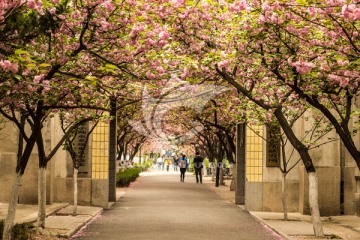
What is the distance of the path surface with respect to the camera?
14984 mm

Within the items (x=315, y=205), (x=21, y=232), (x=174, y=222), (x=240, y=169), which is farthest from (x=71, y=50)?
(x=240, y=169)

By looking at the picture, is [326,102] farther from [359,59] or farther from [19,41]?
[19,41]

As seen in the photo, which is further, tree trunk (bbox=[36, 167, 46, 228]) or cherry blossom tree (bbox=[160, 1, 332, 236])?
tree trunk (bbox=[36, 167, 46, 228])

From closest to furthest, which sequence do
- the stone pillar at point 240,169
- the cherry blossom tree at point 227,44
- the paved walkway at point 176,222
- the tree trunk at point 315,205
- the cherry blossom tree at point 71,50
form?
the cherry blossom tree at point 71,50, the cherry blossom tree at point 227,44, the tree trunk at point 315,205, the paved walkway at point 176,222, the stone pillar at point 240,169

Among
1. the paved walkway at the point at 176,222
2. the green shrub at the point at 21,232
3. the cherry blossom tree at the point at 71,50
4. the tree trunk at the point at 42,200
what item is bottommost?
the paved walkway at the point at 176,222

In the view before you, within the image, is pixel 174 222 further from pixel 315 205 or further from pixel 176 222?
pixel 315 205

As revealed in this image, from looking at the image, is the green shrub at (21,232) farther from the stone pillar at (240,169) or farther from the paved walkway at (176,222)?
the stone pillar at (240,169)

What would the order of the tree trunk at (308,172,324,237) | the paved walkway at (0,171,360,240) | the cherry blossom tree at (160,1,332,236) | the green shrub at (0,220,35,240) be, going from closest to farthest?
the green shrub at (0,220,35,240) → the cherry blossom tree at (160,1,332,236) → the tree trunk at (308,172,324,237) → the paved walkway at (0,171,360,240)

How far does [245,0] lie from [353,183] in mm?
12335

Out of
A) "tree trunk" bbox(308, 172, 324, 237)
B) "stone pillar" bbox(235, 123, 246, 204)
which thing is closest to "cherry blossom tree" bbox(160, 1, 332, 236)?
"tree trunk" bbox(308, 172, 324, 237)

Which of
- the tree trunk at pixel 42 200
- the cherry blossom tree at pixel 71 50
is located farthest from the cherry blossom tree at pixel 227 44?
the tree trunk at pixel 42 200

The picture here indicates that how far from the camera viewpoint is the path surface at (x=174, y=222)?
14984 millimetres

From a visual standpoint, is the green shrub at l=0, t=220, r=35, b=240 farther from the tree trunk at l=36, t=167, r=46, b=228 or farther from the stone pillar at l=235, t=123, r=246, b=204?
the stone pillar at l=235, t=123, r=246, b=204

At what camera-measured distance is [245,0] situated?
11758mm
